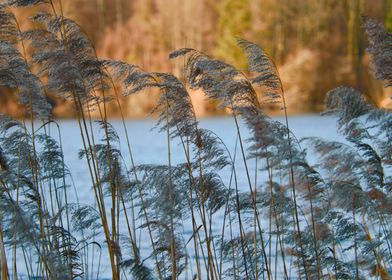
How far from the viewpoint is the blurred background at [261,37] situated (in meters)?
36.2

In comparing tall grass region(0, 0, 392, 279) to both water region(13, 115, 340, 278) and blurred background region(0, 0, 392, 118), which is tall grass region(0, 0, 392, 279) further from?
blurred background region(0, 0, 392, 118)

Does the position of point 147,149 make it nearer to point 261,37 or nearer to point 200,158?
point 200,158

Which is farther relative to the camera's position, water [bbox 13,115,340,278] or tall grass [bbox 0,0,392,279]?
water [bbox 13,115,340,278]

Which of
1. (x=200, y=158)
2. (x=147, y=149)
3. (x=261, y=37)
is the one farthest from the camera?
(x=261, y=37)

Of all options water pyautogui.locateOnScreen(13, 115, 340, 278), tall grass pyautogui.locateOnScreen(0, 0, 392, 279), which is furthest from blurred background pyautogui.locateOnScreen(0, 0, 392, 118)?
tall grass pyautogui.locateOnScreen(0, 0, 392, 279)

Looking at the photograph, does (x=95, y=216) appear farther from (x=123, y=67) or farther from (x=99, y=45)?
(x=99, y=45)

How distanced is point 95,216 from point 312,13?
36.9 m

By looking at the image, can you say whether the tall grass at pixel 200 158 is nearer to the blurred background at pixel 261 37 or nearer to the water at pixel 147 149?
the water at pixel 147 149

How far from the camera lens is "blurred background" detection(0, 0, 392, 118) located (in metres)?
36.2

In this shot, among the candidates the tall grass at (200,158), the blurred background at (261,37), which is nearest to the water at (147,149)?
the tall grass at (200,158)

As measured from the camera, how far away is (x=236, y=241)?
469 centimetres

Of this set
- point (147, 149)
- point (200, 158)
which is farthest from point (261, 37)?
point (200, 158)

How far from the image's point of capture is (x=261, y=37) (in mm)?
39938

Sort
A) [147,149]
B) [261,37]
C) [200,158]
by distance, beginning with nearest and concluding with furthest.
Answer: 1. [200,158]
2. [147,149]
3. [261,37]
